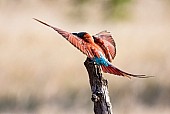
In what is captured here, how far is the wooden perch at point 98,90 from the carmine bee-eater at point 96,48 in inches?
1.4

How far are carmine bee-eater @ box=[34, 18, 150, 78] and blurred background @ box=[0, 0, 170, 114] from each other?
3448mm

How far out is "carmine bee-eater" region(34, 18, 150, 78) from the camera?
4.05 ft

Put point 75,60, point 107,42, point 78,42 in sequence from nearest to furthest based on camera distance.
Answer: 1. point 78,42
2. point 107,42
3. point 75,60

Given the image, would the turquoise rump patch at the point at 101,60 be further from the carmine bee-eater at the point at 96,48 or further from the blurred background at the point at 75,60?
the blurred background at the point at 75,60

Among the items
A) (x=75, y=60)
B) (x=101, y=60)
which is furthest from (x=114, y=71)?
(x=75, y=60)

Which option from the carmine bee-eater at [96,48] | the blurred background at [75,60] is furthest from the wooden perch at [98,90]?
the blurred background at [75,60]

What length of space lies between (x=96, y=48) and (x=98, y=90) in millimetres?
91

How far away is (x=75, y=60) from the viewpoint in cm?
555

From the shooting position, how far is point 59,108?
16.5ft

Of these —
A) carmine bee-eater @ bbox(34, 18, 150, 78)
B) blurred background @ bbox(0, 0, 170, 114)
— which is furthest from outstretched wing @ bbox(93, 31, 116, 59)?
blurred background @ bbox(0, 0, 170, 114)

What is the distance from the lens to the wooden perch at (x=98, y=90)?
4.35 ft

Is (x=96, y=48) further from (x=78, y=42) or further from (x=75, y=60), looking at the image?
(x=75, y=60)

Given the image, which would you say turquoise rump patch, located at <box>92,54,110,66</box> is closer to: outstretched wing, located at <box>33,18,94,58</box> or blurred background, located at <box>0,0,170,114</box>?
outstretched wing, located at <box>33,18,94,58</box>

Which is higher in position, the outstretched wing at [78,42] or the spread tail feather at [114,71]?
the outstretched wing at [78,42]
